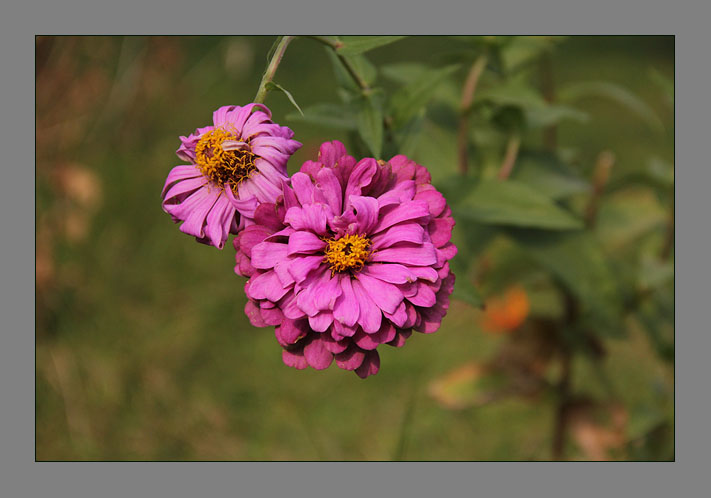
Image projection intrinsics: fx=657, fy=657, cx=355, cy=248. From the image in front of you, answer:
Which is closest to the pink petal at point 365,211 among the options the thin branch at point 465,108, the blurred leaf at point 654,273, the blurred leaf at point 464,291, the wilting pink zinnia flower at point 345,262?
the wilting pink zinnia flower at point 345,262

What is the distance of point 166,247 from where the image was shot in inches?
50.3

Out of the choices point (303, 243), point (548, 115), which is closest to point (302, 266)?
point (303, 243)

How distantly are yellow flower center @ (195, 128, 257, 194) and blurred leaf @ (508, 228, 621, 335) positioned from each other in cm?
37

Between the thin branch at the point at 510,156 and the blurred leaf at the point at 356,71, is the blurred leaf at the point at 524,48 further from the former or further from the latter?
the blurred leaf at the point at 356,71

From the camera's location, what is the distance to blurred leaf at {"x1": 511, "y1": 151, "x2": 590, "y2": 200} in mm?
686

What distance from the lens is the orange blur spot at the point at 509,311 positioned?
91 cm

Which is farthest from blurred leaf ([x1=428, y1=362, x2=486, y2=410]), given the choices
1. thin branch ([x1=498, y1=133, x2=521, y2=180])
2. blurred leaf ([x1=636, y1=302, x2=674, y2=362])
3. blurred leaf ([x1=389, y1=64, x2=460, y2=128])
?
blurred leaf ([x1=389, y1=64, x2=460, y2=128])

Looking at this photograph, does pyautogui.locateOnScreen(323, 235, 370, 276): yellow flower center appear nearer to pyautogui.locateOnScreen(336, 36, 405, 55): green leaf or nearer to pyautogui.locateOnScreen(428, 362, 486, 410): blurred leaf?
pyautogui.locateOnScreen(336, 36, 405, 55): green leaf

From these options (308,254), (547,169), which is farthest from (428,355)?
(308,254)

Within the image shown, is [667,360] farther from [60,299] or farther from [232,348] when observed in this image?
[60,299]

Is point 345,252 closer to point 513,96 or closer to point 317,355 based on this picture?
point 317,355

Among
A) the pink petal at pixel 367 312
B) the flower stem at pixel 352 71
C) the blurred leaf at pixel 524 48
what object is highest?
the blurred leaf at pixel 524 48

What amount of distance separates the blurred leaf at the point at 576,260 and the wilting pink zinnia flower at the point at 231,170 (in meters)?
0.36

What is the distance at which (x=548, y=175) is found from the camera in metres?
0.71
